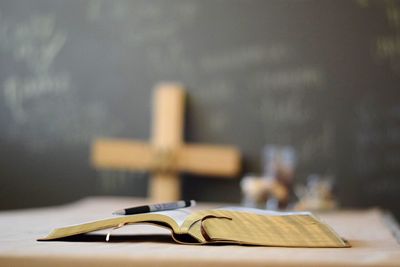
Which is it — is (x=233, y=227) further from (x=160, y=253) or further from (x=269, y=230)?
(x=160, y=253)

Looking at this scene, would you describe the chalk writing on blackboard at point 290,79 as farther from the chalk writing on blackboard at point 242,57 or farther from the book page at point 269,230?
the book page at point 269,230

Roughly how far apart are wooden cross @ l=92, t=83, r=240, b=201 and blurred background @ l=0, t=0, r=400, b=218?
0.11 m

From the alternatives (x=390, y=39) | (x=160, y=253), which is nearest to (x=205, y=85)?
(x=390, y=39)

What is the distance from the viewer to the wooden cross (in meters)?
2.71

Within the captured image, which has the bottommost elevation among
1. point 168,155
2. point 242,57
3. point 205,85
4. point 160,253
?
point 160,253

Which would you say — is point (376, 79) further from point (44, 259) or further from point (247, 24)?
point (44, 259)

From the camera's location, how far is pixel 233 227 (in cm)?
115

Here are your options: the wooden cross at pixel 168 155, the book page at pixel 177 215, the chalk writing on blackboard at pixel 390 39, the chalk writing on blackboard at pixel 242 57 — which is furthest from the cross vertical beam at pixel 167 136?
the book page at pixel 177 215

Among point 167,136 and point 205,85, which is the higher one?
point 205,85

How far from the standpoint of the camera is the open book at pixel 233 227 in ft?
3.62

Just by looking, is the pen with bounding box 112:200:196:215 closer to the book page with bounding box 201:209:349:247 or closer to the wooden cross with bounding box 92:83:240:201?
the book page with bounding box 201:209:349:247

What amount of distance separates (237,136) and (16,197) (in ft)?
3.42

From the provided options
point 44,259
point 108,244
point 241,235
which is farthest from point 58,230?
point 241,235

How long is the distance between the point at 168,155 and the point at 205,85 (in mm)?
386
